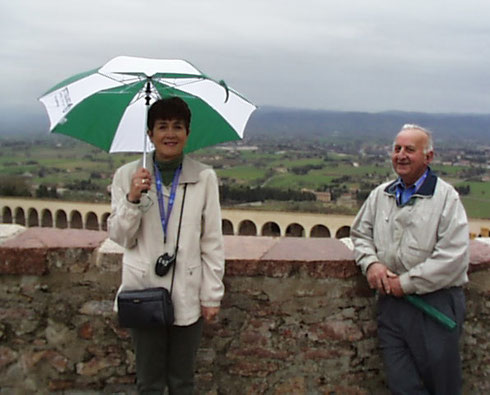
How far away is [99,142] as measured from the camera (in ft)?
6.64

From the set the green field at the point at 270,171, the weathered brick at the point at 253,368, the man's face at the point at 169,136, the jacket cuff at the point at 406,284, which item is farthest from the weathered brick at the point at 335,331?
the green field at the point at 270,171

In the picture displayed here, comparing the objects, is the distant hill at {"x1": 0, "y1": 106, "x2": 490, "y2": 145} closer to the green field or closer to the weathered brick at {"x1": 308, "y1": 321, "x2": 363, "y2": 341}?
the green field

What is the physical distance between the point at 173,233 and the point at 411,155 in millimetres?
1001

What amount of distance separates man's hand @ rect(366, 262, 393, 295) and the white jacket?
0.03 m

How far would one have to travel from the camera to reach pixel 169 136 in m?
1.81

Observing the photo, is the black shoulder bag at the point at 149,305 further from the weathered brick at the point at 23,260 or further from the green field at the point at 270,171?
the green field at the point at 270,171

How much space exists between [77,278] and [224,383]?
904 mm

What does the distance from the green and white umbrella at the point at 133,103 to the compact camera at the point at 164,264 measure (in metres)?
0.42

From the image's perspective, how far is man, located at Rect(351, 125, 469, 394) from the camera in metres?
1.88

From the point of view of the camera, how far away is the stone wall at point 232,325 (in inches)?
93.5

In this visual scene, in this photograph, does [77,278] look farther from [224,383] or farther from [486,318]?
[486,318]

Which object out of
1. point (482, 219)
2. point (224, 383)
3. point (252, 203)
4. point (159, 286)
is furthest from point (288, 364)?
point (252, 203)

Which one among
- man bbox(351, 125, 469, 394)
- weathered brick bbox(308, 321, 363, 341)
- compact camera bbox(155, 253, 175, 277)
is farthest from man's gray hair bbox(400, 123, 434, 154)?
compact camera bbox(155, 253, 175, 277)

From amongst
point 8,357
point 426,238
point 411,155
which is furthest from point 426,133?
point 8,357
